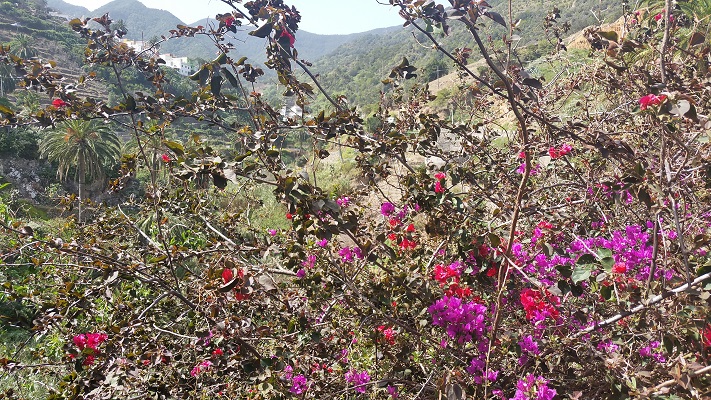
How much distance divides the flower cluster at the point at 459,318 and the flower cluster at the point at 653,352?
58cm

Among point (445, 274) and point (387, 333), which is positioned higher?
point (445, 274)

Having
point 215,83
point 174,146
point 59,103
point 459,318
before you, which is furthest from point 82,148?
point 459,318

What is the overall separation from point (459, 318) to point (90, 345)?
129 cm

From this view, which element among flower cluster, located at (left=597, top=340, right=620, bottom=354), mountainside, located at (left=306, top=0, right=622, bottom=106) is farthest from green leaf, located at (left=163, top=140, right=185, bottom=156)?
mountainside, located at (left=306, top=0, right=622, bottom=106)

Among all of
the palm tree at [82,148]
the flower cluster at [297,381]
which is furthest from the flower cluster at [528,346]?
the palm tree at [82,148]

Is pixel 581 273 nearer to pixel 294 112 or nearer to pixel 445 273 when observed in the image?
pixel 445 273

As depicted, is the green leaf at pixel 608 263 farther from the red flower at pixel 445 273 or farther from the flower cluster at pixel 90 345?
the flower cluster at pixel 90 345

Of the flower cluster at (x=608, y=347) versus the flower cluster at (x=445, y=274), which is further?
the flower cluster at (x=445, y=274)

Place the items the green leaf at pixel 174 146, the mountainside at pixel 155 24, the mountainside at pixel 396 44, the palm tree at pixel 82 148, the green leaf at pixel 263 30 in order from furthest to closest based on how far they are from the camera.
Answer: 1. the mountainside at pixel 155 24
2. the palm tree at pixel 82 148
3. the mountainside at pixel 396 44
4. the green leaf at pixel 263 30
5. the green leaf at pixel 174 146

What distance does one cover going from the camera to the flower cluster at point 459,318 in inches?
53.5

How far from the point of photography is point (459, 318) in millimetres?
1369

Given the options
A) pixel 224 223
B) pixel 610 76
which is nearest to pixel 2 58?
pixel 224 223

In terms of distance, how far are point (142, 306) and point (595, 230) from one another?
2.22 m

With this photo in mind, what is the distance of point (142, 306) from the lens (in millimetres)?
1842
